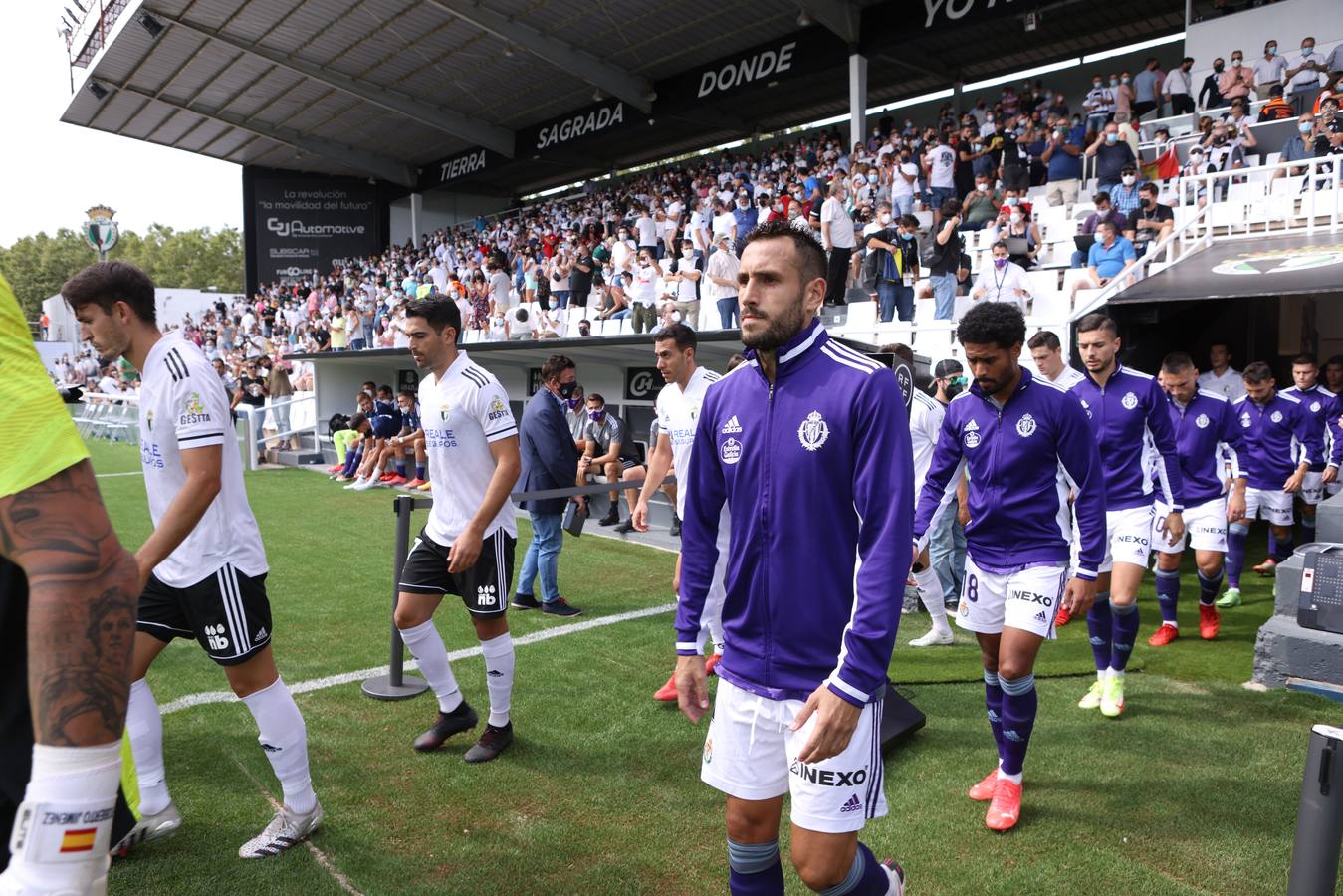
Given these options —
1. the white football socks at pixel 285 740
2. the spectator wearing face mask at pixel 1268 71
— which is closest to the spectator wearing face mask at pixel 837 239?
the spectator wearing face mask at pixel 1268 71

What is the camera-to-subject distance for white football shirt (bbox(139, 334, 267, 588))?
334 cm

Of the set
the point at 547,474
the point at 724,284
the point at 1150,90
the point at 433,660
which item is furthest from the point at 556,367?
the point at 1150,90

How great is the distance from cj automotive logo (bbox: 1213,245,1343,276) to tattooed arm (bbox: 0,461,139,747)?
9.78m

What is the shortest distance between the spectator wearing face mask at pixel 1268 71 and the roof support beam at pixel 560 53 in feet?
52.1

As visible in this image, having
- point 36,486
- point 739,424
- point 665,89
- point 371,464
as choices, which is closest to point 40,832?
point 36,486

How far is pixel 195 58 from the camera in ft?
91.6

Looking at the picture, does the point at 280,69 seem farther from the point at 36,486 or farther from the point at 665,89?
the point at 36,486

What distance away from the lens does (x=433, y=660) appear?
15.0 ft

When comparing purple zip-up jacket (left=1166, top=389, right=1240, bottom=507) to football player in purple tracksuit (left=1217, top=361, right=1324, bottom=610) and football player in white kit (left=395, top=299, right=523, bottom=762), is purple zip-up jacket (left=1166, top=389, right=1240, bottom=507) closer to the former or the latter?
football player in purple tracksuit (left=1217, top=361, right=1324, bottom=610)

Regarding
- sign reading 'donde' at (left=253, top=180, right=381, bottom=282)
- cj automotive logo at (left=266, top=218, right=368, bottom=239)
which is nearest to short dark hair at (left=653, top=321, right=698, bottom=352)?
sign reading 'donde' at (left=253, top=180, right=381, bottom=282)

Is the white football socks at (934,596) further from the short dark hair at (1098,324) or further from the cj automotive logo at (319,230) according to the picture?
the cj automotive logo at (319,230)

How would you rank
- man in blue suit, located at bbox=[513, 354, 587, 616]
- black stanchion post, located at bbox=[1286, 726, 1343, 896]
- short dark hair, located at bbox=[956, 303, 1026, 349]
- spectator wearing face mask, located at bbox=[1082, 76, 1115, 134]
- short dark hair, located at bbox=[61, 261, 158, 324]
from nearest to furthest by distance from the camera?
black stanchion post, located at bbox=[1286, 726, 1343, 896]
short dark hair, located at bbox=[61, 261, 158, 324]
short dark hair, located at bbox=[956, 303, 1026, 349]
man in blue suit, located at bbox=[513, 354, 587, 616]
spectator wearing face mask, located at bbox=[1082, 76, 1115, 134]

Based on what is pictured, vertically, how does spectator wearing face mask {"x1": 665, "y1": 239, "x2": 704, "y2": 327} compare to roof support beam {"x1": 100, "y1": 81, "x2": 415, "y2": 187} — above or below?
below

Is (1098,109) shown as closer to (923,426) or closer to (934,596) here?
(923,426)
